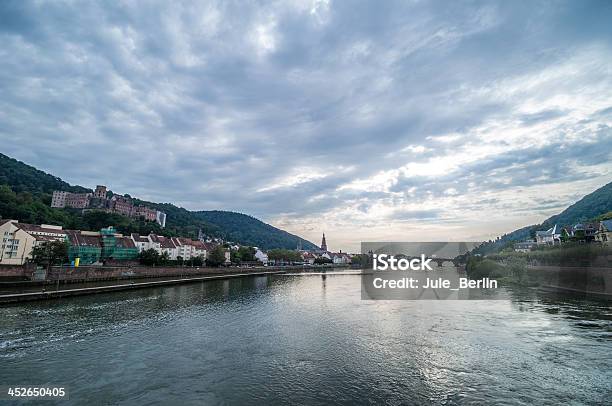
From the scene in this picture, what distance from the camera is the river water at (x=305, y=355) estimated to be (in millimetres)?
10905

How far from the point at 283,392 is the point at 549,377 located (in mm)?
10256

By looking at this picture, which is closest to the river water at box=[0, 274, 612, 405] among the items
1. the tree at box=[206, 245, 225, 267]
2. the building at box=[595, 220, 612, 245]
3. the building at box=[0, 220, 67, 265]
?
the building at box=[0, 220, 67, 265]

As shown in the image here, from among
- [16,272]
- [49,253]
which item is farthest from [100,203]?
[16,272]

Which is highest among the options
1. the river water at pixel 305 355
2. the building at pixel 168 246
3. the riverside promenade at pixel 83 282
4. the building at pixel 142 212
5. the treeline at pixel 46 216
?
the building at pixel 142 212

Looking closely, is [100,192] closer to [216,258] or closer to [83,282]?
[216,258]

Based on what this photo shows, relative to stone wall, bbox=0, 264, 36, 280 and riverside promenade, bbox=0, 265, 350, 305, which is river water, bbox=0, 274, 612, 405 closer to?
riverside promenade, bbox=0, 265, 350, 305

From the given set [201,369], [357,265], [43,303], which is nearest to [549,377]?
[201,369]

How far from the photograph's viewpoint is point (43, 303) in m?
25.6

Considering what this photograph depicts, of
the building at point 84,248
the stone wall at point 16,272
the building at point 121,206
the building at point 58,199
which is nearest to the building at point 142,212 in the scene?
the building at point 121,206

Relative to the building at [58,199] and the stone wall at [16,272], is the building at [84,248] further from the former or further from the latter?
the building at [58,199]

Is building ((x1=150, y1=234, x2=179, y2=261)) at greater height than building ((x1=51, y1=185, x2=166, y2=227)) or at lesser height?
lesser

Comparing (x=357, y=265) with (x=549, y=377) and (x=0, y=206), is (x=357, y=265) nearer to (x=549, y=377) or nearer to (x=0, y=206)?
(x=0, y=206)

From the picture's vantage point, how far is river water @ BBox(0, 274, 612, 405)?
10905 millimetres

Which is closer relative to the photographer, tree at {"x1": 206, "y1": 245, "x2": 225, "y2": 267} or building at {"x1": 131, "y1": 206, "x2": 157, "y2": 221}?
tree at {"x1": 206, "y1": 245, "x2": 225, "y2": 267}
